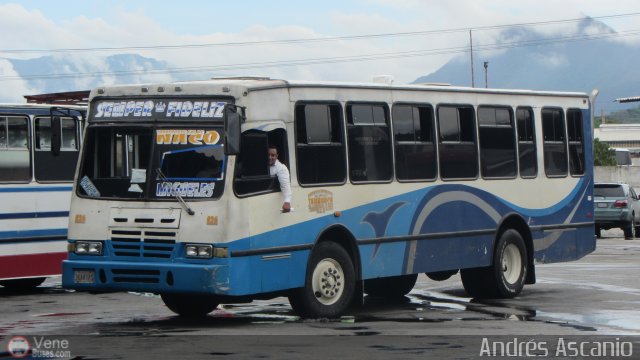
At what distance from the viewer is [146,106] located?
48.9 ft

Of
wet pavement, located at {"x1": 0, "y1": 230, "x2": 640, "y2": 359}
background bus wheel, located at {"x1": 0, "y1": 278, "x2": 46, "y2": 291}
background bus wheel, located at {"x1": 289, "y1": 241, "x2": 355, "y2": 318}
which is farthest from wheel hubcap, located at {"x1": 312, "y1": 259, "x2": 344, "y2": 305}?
background bus wheel, located at {"x1": 0, "y1": 278, "x2": 46, "y2": 291}

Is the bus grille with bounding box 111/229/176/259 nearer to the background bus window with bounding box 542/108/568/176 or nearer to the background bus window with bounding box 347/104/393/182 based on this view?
the background bus window with bounding box 347/104/393/182

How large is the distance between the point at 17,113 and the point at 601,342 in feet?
32.2

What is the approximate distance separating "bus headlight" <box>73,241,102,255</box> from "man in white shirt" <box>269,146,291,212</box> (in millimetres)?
2075

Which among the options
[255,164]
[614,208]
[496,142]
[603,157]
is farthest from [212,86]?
[603,157]

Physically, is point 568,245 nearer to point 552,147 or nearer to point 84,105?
point 552,147

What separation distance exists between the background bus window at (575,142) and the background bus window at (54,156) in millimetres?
7437

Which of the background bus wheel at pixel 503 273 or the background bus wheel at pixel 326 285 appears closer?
the background bus wheel at pixel 326 285

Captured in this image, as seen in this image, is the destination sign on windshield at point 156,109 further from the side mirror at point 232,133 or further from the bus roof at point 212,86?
the side mirror at point 232,133

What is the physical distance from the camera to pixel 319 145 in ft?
50.5

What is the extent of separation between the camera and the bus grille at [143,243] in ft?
47.0

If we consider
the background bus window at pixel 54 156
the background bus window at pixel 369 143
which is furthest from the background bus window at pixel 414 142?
the background bus window at pixel 54 156

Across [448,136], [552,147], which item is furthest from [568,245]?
[448,136]

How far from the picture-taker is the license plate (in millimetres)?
14656
